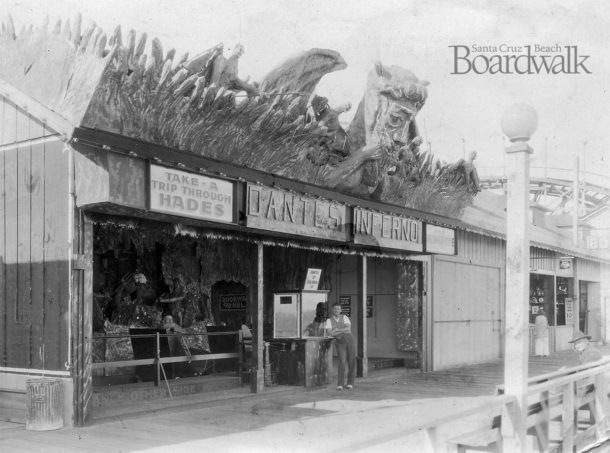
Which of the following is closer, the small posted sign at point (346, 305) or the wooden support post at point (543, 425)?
the wooden support post at point (543, 425)

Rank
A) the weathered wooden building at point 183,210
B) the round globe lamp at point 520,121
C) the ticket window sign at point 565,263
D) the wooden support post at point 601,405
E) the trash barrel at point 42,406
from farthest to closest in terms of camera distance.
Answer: the ticket window sign at point 565,263, the wooden support post at point 601,405, the weathered wooden building at point 183,210, the trash barrel at point 42,406, the round globe lamp at point 520,121

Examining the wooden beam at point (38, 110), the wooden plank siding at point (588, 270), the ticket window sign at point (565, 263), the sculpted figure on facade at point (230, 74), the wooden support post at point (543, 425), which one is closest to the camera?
the wooden support post at point (543, 425)

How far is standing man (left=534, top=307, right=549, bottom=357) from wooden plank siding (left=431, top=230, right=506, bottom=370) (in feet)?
5.69

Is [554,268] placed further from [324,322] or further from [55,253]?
[55,253]

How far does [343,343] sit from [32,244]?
6007 millimetres

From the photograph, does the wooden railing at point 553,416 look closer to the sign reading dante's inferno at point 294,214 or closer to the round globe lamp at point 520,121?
the round globe lamp at point 520,121

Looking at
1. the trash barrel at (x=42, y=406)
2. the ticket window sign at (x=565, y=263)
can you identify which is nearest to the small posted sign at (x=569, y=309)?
the ticket window sign at (x=565, y=263)

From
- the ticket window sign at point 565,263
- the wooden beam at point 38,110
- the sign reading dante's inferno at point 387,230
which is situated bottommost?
the ticket window sign at point 565,263

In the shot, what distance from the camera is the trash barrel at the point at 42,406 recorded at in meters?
8.98

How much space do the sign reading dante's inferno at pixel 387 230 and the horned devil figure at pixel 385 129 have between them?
20.4 inches

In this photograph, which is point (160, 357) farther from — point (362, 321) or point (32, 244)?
point (362, 321)

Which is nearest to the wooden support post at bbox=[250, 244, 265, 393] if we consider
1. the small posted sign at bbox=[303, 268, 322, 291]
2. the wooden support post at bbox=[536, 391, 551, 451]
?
the small posted sign at bbox=[303, 268, 322, 291]

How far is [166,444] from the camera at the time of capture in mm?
8445

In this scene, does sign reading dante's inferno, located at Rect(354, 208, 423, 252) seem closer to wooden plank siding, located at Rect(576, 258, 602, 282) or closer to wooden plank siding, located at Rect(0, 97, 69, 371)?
wooden plank siding, located at Rect(0, 97, 69, 371)
